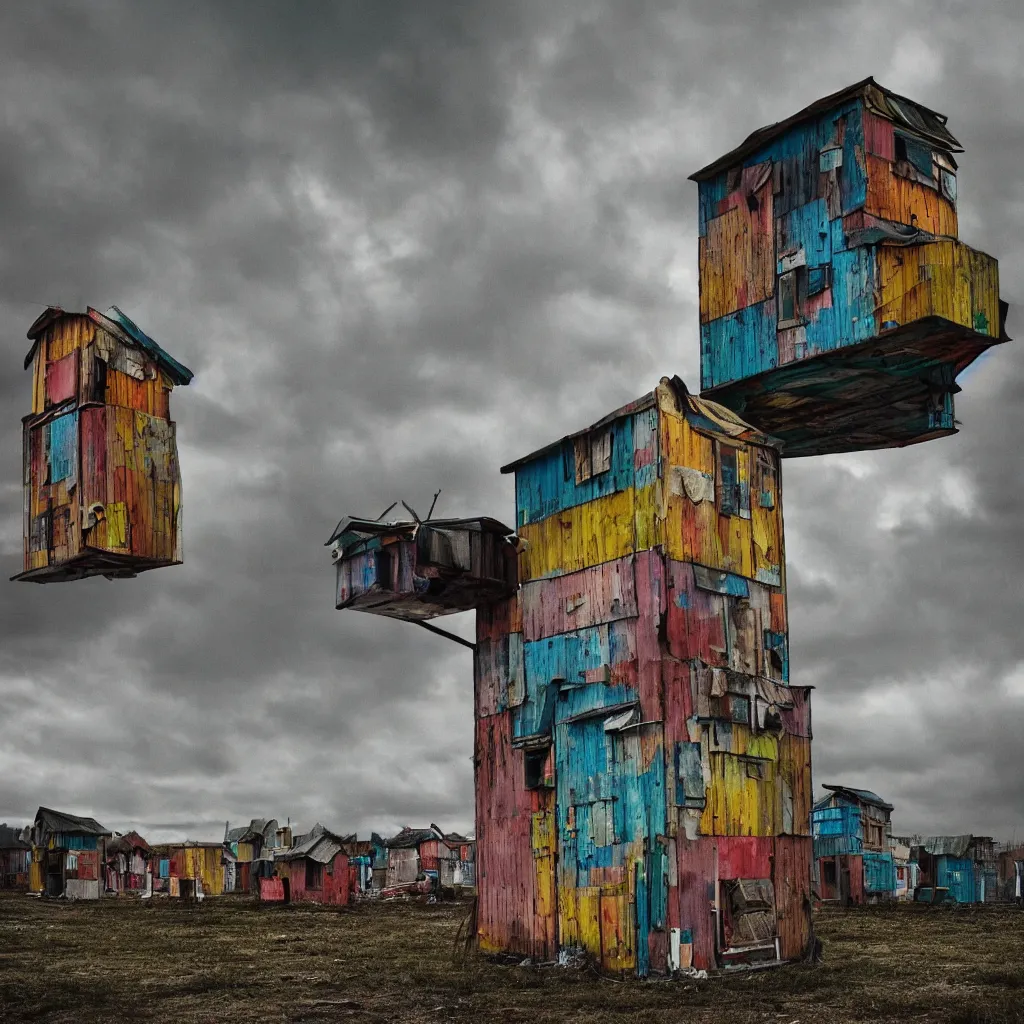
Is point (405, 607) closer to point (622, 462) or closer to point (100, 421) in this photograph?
point (622, 462)

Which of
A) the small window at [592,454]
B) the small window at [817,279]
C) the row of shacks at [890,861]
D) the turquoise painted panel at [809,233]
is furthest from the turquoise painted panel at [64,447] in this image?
the row of shacks at [890,861]

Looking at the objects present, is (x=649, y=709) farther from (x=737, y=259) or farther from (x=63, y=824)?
(x=63, y=824)

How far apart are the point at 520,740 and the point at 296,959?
28.1 ft

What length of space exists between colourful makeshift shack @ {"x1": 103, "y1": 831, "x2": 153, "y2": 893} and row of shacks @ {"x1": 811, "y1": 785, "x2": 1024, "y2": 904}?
45106mm

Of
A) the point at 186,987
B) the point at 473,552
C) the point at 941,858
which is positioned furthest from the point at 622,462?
the point at 941,858

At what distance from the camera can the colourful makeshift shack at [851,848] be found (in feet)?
214

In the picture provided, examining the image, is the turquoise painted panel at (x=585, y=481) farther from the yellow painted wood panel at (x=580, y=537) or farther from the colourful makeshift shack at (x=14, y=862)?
the colourful makeshift shack at (x=14, y=862)

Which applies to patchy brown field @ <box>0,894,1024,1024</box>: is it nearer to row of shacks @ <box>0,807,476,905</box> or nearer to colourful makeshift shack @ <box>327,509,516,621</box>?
colourful makeshift shack @ <box>327,509,516,621</box>

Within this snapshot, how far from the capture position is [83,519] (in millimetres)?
20141

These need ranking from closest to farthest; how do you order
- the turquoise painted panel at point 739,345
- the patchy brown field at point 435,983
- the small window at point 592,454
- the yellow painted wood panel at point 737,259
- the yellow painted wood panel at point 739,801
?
1. the patchy brown field at point 435,983
2. the yellow painted wood panel at point 739,801
3. the small window at point 592,454
4. the turquoise painted panel at point 739,345
5. the yellow painted wood panel at point 737,259

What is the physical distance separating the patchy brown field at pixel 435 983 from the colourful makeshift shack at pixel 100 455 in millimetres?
8144

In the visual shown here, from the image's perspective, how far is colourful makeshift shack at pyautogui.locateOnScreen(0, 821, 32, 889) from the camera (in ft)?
284

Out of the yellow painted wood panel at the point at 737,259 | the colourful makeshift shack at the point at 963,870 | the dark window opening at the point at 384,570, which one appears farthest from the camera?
the colourful makeshift shack at the point at 963,870

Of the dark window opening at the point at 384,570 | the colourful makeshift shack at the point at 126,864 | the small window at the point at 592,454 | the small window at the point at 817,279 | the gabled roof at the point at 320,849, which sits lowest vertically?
the colourful makeshift shack at the point at 126,864
